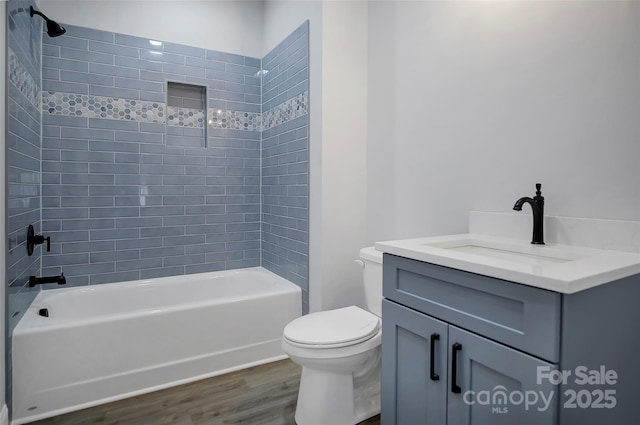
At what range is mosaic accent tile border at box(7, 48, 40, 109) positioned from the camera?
186cm

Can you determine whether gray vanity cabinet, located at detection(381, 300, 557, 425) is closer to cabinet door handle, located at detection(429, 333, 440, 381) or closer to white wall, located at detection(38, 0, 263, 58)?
cabinet door handle, located at detection(429, 333, 440, 381)

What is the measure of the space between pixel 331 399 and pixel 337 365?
0.19m

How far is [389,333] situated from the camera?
1.44 meters

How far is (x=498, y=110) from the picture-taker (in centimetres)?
171

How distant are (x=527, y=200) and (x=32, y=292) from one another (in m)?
2.79

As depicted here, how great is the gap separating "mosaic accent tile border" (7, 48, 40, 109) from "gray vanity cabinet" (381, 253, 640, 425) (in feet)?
6.87

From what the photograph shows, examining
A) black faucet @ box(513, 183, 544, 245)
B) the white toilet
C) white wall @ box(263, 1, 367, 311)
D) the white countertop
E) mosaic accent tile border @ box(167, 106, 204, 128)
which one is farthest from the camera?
mosaic accent tile border @ box(167, 106, 204, 128)

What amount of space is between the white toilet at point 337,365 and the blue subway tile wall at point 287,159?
32.1 inches

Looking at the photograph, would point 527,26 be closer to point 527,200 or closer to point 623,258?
point 527,200

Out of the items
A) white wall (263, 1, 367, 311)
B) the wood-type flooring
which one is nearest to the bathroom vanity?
the wood-type flooring

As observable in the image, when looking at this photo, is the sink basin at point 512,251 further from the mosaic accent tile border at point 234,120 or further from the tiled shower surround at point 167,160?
the mosaic accent tile border at point 234,120

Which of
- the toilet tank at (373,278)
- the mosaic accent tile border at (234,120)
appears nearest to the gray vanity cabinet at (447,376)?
the toilet tank at (373,278)

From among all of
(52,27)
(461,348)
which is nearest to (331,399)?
(461,348)

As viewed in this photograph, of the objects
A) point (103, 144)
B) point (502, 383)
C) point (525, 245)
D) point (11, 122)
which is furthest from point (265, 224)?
point (502, 383)
